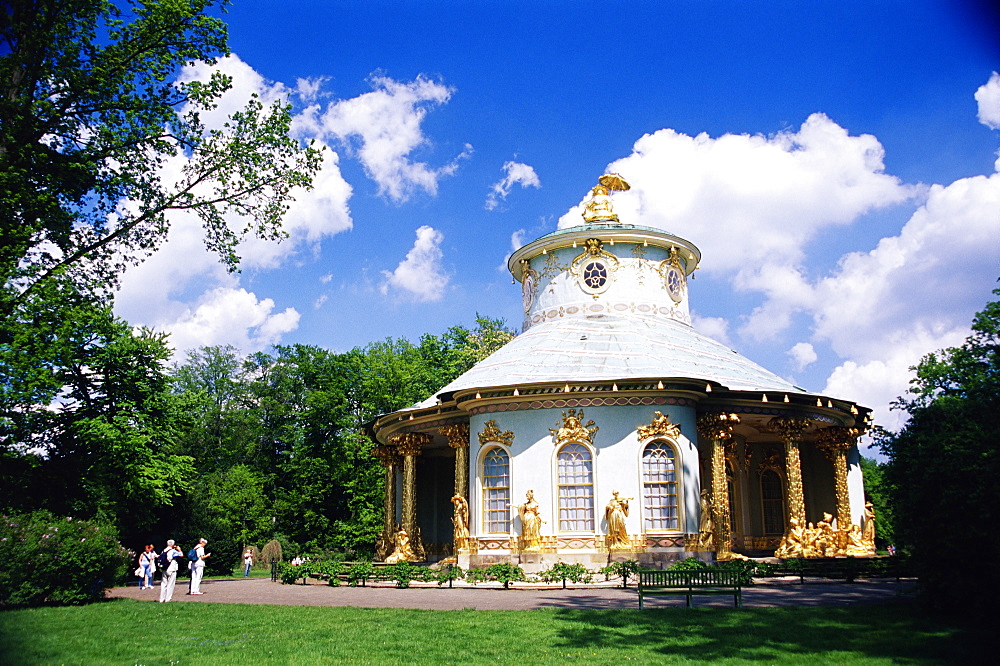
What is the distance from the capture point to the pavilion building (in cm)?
2067

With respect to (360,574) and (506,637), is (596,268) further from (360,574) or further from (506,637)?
(506,637)

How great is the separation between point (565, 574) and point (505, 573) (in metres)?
1.55

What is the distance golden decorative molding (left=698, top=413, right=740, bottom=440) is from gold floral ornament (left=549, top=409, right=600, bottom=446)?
10.2 ft

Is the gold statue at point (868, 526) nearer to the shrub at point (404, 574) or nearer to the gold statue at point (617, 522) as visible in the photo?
the gold statue at point (617, 522)

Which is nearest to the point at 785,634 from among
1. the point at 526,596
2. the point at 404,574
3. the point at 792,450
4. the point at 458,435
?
the point at 526,596

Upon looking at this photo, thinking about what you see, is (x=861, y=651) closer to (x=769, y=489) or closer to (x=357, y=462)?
(x=769, y=489)

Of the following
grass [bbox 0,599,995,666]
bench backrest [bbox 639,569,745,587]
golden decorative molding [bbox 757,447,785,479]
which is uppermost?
golden decorative molding [bbox 757,447,785,479]

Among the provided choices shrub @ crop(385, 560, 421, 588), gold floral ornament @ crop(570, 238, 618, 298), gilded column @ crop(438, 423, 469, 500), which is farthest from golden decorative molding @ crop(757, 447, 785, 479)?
shrub @ crop(385, 560, 421, 588)

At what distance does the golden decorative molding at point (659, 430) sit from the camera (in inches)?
823

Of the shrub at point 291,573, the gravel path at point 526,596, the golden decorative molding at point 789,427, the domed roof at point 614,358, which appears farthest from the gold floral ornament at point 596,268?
the shrub at point 291,573

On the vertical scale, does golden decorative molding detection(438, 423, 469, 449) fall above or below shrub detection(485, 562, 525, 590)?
above

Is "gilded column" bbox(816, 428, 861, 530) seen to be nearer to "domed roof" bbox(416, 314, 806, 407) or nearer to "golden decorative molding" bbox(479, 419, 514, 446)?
"domed roof" bbox(416, 314, 806, 407)

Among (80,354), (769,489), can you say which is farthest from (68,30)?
(769,489)

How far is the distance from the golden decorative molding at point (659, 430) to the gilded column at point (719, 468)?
137 centimetres
